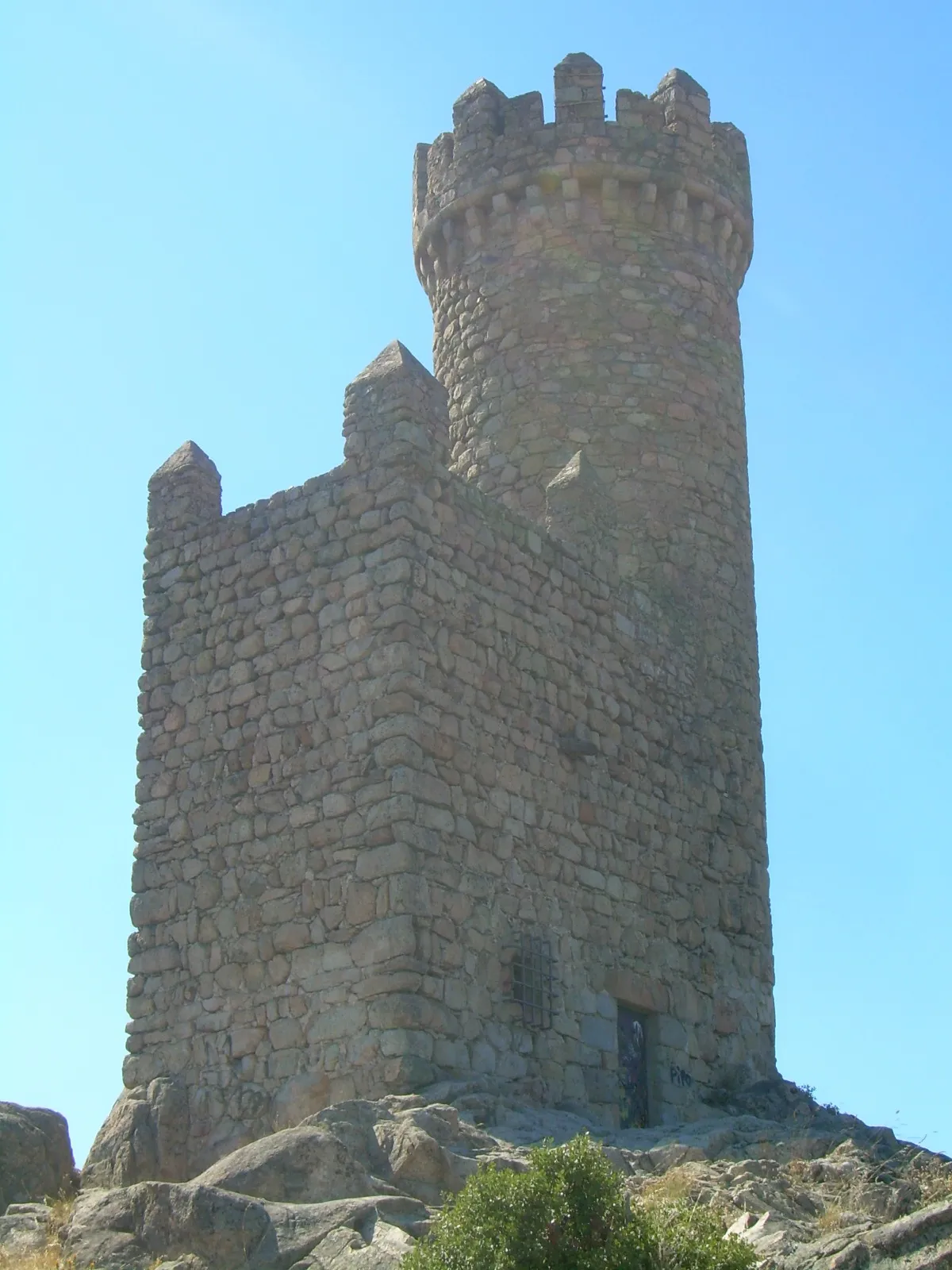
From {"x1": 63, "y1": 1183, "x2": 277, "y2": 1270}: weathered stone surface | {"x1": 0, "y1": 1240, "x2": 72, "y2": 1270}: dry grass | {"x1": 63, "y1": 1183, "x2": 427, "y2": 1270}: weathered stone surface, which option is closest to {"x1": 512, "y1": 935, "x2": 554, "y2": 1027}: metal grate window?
{"x1": 63, "y1": 1183, "x2": 427, "y2": 1270}: weathered stone surface

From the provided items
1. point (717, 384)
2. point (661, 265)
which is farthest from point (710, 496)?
point (661, 265)

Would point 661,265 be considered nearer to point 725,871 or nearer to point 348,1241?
point 725,871

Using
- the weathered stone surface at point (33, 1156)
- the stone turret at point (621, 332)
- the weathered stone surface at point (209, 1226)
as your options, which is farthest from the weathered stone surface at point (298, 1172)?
the stone turret at point (621, 332)

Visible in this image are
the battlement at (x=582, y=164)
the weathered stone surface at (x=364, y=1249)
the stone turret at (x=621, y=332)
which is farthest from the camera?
the battlement at (x=582, y=164)

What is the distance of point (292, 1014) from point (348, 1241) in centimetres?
325

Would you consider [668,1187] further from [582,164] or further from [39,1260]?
[582,164]

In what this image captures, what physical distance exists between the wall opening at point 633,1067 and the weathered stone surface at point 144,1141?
2822mm

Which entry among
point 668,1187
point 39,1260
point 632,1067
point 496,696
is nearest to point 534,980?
point 632,1067

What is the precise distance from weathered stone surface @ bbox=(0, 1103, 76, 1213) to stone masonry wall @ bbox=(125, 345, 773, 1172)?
162 cm

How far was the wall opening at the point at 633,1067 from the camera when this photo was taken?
1214cm

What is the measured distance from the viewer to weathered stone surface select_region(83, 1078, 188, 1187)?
10719 millimetres

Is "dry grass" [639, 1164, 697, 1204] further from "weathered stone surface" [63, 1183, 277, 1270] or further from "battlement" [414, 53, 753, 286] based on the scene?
"battlement" [414, 53, 753, 286]

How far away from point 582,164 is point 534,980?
704 cm

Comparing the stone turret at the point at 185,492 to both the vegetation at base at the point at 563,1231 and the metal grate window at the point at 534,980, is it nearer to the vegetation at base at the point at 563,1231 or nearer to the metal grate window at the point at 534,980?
the metal grate window at the point at 534,980
